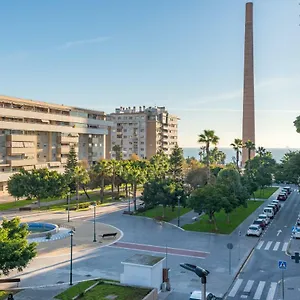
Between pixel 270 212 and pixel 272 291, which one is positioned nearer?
pixel 272 291

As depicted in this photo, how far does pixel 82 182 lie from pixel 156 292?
40.4 m

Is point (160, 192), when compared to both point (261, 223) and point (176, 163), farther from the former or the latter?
point (176, 163)

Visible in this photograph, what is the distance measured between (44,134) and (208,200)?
5278 centimetres

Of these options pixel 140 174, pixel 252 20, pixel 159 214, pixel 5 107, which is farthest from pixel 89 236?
pixel 252 20

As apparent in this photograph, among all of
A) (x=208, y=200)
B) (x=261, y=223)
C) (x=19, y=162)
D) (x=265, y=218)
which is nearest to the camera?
(x=208, y=200)

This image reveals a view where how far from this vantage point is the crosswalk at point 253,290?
22891 mm

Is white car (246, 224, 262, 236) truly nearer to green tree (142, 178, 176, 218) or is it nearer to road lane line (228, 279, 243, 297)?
green tree (142, 178, 176, 218)

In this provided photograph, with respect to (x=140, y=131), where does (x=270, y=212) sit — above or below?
below

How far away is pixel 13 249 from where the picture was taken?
70.5 feet

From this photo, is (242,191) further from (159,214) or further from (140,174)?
(140,174)

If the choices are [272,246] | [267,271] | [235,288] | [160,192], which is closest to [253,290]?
[235,288]

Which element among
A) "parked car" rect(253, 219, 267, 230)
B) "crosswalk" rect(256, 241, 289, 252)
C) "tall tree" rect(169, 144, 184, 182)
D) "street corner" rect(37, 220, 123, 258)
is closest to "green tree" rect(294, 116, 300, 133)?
"crosswalk" rect(256, 241, 289, 252)

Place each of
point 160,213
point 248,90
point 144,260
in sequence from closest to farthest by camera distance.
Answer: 1. point 144,260
2. point 160,213
3. point 248,90

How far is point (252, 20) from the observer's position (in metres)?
127
